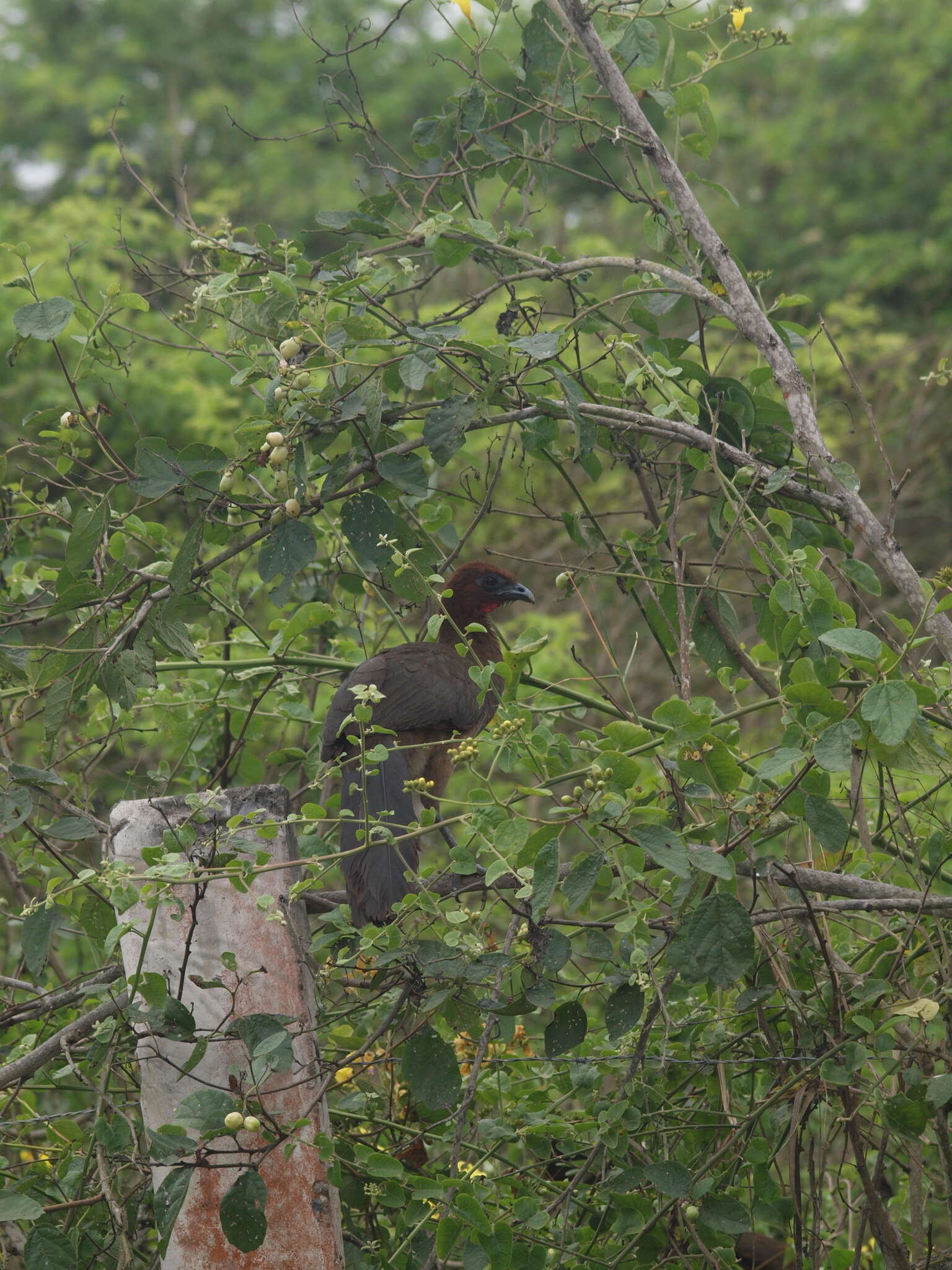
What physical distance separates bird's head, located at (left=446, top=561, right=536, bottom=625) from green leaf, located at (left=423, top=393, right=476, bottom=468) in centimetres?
189

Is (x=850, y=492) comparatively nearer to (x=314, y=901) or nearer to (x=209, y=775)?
(x=314, y=901)

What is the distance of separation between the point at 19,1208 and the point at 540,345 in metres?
1.81

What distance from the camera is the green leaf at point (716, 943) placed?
2229 mm

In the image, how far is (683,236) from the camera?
3.12 meters

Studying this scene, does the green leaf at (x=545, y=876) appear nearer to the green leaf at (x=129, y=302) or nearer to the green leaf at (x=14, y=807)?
the green leaf at (x=14, y=807)

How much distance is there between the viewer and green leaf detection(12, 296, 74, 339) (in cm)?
263

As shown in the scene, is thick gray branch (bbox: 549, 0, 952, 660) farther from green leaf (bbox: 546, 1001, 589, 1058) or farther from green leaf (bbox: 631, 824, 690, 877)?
green leaf (bbox: 546, 1001, 589, 1058)

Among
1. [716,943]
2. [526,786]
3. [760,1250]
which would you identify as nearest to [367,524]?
[526,786]

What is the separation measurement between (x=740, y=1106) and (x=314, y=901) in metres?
1.09

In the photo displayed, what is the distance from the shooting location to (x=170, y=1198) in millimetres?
2133

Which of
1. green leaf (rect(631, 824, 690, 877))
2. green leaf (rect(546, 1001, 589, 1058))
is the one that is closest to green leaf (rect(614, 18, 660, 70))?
green leaf (rect(631, 824, 690, 877))

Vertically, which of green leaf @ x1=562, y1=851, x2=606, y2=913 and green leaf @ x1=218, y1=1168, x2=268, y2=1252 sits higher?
green leaf @ x1=562, y1=851, x2=606, y2=913

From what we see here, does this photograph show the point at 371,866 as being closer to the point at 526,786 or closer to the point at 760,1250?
the point at 526,786

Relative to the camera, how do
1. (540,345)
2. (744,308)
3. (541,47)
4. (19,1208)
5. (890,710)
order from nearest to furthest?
1. (890,710)
2. (19,1208)
3. (540,345)
4. (744,308)
5. (541,47)
